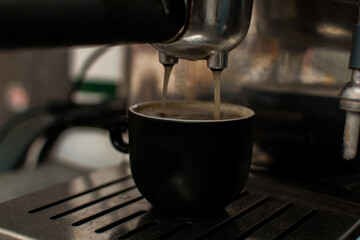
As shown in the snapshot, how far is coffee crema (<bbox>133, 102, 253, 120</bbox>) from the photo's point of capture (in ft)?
1.21

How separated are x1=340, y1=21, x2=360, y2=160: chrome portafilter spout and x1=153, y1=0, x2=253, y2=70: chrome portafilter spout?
9cm

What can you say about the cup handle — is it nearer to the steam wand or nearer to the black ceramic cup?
the black ceramic cup

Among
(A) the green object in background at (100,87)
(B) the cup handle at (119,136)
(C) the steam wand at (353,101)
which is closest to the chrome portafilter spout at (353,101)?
(C) the steam wand at (353,101)

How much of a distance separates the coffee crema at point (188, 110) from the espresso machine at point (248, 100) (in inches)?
2.3

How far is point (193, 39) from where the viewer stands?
0.92 ft

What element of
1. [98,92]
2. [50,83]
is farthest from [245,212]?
[50,83]

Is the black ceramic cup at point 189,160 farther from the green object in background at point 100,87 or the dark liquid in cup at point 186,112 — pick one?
the green object in background at point 100,87

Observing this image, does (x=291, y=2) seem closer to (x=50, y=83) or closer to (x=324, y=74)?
(x=324, y=74)

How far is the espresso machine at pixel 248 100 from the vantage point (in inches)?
8.8

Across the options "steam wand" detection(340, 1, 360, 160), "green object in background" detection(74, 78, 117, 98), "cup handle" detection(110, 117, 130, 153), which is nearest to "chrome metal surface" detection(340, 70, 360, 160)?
"steam wand" detection(340, 1, 360, 160)

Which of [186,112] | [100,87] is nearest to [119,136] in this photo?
[186,112]

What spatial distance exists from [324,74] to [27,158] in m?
0.40

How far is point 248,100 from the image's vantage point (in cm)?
45

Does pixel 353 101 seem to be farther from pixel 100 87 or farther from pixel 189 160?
pixel 100 87
